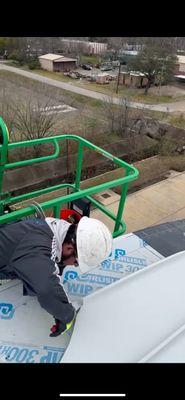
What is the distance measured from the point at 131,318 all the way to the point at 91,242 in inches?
23.7

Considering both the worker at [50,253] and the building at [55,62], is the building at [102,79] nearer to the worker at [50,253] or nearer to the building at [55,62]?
the building at [55,62]

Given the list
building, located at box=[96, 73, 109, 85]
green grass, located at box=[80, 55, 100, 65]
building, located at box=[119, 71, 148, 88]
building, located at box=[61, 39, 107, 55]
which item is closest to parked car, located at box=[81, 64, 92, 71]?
green grass, located at box=[80, 55, 100, 65]

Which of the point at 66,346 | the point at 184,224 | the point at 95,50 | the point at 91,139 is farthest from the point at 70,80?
the point at 66,346

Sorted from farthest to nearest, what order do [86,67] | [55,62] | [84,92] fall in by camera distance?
[86,67] → [55,62] → [84,92]

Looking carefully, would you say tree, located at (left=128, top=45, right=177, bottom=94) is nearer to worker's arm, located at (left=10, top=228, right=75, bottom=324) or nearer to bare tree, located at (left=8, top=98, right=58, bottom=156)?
bare tree, located at (left=8, top=98, right=58, bottom=156)

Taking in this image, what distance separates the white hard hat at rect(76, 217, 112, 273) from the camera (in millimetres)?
2385

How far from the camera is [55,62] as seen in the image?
33.0 metres

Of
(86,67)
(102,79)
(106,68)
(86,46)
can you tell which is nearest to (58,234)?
(102,79)

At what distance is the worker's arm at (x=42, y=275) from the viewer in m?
2.19

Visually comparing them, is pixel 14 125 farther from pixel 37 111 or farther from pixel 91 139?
pixel 91 139

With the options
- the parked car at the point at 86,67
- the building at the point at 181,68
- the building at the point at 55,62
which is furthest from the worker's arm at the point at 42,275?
the parked car at the point at 86,67

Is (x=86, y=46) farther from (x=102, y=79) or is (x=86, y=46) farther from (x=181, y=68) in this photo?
(x=102, y=79)

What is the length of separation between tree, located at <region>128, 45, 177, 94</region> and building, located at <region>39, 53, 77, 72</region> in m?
8.07

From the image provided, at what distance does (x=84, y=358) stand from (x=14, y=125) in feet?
29.2
